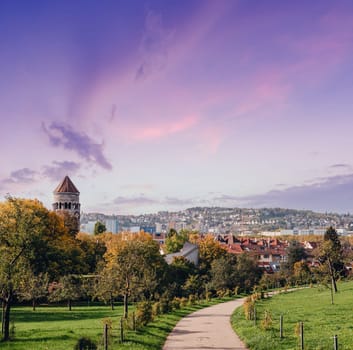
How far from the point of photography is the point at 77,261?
5803cm

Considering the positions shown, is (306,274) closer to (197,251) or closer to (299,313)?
(197,251)

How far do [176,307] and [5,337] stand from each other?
1808cm

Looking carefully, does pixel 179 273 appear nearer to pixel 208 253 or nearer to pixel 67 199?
pixel 208 253

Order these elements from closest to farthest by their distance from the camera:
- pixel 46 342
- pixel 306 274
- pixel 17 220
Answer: pixel 46 342, pixel 17 220, pixel 306 274

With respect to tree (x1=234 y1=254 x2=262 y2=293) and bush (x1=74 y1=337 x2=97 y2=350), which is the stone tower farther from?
bush (x1=74 y1=337 x2=97 y2=350)

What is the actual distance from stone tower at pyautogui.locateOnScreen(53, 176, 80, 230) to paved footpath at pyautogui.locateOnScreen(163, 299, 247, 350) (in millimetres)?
72307

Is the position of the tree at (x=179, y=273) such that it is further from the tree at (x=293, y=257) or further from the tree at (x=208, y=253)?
the tree at (x=293, y=257)

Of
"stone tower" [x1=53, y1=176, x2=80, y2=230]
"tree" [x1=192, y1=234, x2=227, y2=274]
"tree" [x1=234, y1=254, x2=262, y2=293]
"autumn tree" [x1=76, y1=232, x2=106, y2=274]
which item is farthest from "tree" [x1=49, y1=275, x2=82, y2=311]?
"stone tower" [x1=53, y1=176, x2=80, y2=230]

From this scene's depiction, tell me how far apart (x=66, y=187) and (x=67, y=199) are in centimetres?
262

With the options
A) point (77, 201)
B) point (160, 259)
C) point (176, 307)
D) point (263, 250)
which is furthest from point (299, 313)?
point (263, 250)

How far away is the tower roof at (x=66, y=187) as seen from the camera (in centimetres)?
9988

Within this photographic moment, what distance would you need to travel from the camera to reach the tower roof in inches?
3932

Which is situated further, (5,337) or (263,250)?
(263,250)

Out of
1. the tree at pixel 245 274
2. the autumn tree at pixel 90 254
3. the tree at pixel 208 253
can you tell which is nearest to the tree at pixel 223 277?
the tree at pixel 245 274
